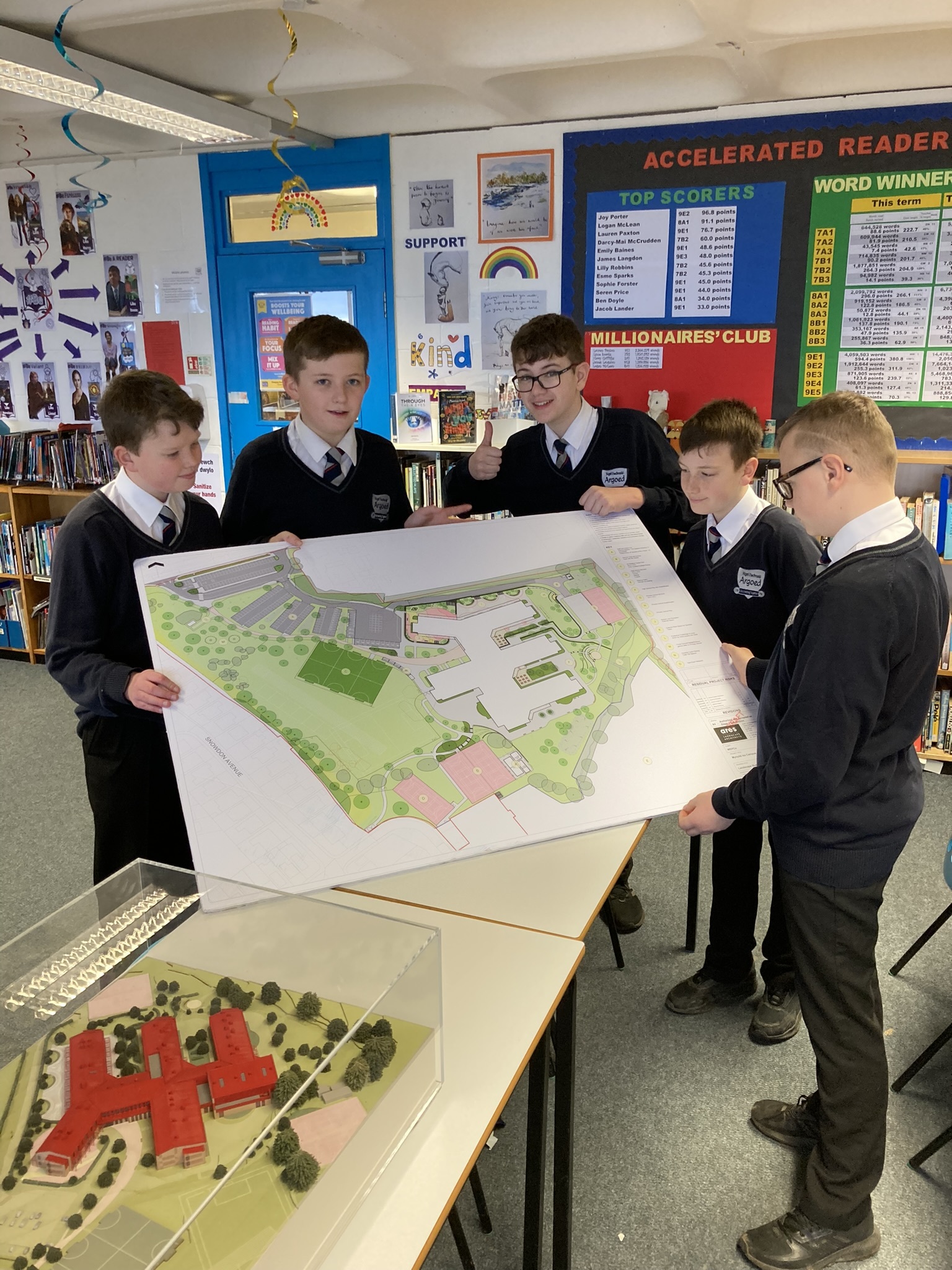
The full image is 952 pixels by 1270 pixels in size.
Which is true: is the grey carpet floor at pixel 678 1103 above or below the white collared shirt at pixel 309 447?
below

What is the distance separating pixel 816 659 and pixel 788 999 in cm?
142

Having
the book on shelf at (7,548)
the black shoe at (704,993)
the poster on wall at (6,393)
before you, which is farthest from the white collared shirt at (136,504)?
the poster on wall at (6,393)

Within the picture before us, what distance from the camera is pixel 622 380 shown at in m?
4.62

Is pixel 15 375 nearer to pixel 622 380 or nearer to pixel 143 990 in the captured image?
pixel 622 380

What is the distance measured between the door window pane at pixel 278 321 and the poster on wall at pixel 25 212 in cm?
162

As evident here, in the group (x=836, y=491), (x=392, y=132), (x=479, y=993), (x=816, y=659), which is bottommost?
(x=479, y=993)

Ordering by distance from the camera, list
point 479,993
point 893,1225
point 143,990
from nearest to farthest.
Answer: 1. point 143,990
2. point 479,993
3. point 893,1225

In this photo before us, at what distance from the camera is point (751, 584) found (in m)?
2.20

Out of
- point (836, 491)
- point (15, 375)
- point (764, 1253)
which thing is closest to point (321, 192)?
point (15, 375)

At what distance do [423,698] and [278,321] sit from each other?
4.01m

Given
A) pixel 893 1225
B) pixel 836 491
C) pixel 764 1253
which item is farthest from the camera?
pixel 893 1225

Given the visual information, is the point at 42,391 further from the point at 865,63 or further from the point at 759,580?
the point at 759,580

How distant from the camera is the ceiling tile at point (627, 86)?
155 inches

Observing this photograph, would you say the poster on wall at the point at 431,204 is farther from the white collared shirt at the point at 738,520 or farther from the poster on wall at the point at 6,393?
the white collared shirt at the point at 738,520
